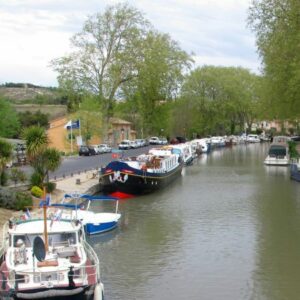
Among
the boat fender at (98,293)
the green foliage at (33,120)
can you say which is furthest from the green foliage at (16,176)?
the green foliage at (33,120)

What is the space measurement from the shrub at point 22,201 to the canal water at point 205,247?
4820 millimetres

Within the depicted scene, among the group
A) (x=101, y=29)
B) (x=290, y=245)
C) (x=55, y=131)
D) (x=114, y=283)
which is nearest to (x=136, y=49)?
(x=101, y=29)

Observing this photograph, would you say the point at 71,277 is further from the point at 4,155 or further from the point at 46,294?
the point at 4,155

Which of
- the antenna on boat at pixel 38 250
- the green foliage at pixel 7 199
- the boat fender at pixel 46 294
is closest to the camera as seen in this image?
the boat fender at pixel 46 294

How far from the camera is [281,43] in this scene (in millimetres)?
47688

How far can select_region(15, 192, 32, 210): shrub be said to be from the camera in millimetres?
29656

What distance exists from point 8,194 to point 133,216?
702 cm

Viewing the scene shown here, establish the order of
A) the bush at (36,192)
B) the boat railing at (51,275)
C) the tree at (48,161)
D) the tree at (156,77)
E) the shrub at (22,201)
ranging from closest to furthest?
the boat railing at (51,275), the shrub at (22,201), the bush at (36,192), the tree at (48,161), the tree at (156,77)

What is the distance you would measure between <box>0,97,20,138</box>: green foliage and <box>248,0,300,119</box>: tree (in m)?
33.2

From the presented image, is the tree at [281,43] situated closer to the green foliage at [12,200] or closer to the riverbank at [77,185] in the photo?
the riverbank at [77,185]

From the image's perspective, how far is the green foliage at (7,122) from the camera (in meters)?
73.6

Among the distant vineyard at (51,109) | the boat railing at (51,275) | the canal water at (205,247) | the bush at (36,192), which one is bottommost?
the canal water at (205,247)

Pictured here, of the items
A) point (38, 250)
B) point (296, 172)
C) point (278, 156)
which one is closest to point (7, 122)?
point (278, 156)

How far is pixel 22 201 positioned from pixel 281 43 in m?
26.6
